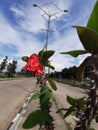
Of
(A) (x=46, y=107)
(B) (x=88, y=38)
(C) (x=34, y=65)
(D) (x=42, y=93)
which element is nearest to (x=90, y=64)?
(B) (x=88, y=38)

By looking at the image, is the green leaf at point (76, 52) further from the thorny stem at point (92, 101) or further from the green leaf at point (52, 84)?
the green leaf at point (52, 84)

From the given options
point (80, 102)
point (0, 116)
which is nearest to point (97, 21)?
point (80, 102)

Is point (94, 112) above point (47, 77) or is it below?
below

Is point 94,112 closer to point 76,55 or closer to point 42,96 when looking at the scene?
point 76,55

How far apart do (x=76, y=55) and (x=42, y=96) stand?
528 mm

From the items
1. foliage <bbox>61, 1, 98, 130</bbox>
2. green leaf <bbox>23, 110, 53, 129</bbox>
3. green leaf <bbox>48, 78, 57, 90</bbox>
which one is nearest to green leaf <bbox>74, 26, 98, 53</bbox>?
foliage <bbox>61, 1, 98, 130</bbox>

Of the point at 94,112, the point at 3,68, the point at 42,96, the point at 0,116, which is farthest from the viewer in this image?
the point at 3,68

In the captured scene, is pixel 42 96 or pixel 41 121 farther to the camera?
pixel 42 96

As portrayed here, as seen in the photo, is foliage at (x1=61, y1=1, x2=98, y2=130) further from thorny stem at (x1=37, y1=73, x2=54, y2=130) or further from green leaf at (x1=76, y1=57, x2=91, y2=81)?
thorny stem at (x1=37, y1=73, x2=54, y2=130)

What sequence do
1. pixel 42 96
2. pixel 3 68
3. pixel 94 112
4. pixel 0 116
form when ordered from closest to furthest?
pixel 94 112
pixel 42 96
pixel 0 116
pixel 3 68

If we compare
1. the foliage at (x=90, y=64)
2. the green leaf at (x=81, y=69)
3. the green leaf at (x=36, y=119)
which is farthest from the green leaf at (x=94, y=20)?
the green leaf at (x=36, y=119)

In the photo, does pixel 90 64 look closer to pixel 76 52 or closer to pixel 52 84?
pixel 76 52

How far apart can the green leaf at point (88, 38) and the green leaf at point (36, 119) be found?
45 centimetres

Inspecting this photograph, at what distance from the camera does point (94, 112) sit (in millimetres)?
1322
